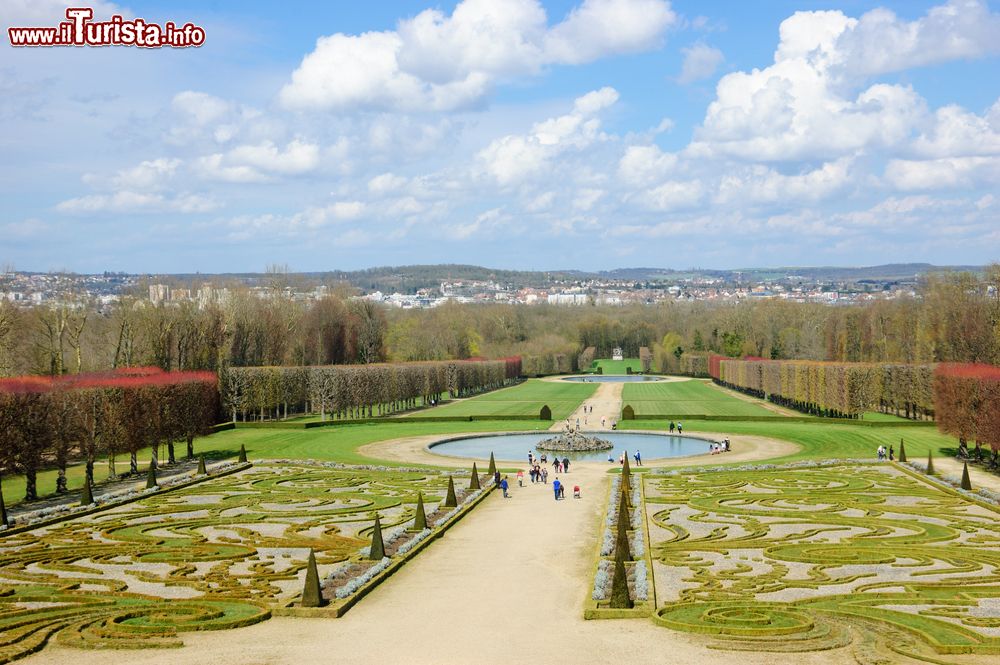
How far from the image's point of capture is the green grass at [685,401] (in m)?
84.9

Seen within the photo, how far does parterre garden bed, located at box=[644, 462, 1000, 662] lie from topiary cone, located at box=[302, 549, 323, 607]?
795 centimetres

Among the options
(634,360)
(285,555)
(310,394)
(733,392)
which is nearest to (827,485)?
(285,555)

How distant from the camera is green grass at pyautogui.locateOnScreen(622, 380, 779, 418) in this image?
278 feet

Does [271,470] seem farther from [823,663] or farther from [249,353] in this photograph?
[249,353]

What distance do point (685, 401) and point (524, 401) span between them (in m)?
16.2

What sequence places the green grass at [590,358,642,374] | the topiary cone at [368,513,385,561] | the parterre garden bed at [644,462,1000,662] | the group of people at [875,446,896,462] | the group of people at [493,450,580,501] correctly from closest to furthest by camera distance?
the parterre garden bed at [644,462,1000,662]
the topiary cone at [368,513,385,561]
the group of people at [493,450,580,501]
the group of people at [875,446,896,462]
the green grass at [590,358,642,374]

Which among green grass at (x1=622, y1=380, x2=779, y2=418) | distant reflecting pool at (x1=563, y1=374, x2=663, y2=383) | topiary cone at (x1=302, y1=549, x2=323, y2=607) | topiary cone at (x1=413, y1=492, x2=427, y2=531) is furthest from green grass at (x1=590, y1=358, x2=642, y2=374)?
topiary cone at (x1=302, y1=549, x2=323, y2=607)

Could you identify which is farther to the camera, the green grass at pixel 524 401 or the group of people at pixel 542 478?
the green grass at pixel 524 401

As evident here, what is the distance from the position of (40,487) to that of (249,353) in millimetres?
60481

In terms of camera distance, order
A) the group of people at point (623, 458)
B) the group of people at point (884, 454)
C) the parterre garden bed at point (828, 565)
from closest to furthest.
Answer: the parterre garden bed at point (828, 565)
the group of people at point (884, 454)
the group of people at point (623, 458)

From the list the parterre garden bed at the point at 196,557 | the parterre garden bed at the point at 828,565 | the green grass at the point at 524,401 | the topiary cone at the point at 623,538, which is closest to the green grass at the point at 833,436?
the parterre garden bed at the point at 828,565

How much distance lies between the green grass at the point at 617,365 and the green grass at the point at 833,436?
8792 centimetres

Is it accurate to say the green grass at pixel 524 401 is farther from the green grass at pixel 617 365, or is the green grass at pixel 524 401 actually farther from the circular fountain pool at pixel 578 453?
the green grass at pixel 617 365

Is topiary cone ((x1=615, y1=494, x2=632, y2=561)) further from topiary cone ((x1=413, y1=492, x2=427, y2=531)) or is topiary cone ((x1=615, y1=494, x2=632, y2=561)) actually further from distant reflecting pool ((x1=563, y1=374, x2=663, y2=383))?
distant reflecting pool ((x1=563, y1=374, x2=663, y2=383))
